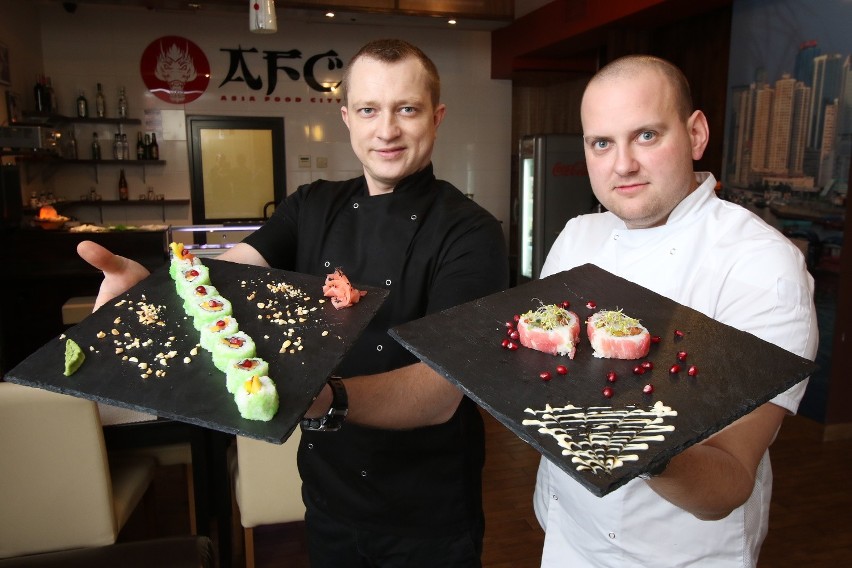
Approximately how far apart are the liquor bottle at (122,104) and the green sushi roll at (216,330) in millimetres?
6511

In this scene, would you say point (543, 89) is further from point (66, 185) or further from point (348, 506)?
point (348, 506)

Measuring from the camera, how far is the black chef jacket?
1487 mm

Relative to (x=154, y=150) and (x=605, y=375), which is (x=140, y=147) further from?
(x=605, y=375)

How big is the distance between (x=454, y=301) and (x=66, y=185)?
265 inches

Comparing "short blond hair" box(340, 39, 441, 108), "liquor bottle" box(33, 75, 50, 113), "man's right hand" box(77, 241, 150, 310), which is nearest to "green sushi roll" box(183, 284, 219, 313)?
"man's right hand" box(77, 241, 150, 310)

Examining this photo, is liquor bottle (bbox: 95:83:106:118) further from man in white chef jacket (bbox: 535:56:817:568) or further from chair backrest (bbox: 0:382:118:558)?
man in white chef jacket (bbox: 535:56:817:568)

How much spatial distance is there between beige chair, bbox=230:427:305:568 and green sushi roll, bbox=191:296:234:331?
1232 mm

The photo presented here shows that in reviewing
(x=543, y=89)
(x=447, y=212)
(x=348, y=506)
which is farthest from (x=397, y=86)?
(x=543, y=89)

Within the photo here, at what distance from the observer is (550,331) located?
1.07 metres

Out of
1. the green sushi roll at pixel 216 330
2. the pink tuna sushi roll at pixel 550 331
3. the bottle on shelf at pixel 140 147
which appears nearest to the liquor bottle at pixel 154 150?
the bottle on shelf at pixel 140 147

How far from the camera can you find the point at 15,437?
7.06 ft

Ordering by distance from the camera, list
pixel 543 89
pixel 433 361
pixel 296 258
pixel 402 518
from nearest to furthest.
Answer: pixel 433 361 → pixel 402 518 → pixel 296 258 → pixel 543 89

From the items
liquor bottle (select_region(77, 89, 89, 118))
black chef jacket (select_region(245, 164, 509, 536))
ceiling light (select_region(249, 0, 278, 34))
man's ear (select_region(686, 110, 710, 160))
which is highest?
ceiling light (select_region(249, 0, 278, 34))

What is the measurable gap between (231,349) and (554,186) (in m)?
5.41
